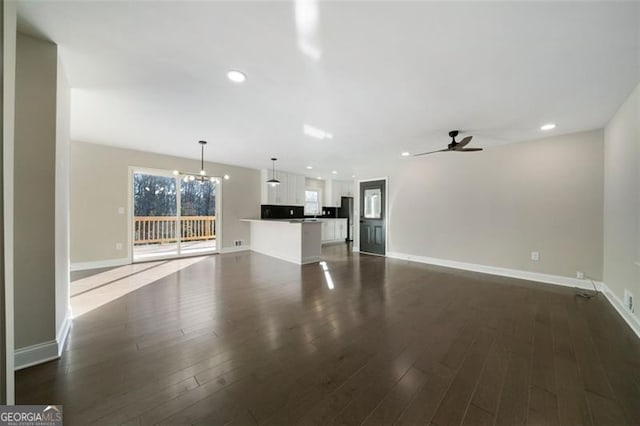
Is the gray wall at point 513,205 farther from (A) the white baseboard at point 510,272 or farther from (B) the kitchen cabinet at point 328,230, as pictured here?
(B) the kitchen cabinet at point 328,230

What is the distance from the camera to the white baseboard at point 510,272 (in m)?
3.57

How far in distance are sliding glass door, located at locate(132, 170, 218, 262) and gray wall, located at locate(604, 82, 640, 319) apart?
6340 millimetres

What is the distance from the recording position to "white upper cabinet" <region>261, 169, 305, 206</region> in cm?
702

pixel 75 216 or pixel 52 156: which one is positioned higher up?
pixel 52 156

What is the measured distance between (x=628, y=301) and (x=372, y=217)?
4.35 meters

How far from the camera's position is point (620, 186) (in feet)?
9.00

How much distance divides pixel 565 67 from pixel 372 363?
297cm

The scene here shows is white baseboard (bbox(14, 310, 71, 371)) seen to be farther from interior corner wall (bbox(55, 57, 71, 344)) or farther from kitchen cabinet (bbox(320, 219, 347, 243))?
kitchen cabinet (bbox(320, 219, 347, 243))

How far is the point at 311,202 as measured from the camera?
8.40 metres

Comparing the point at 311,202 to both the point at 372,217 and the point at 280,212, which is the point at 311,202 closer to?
the point at 280,212

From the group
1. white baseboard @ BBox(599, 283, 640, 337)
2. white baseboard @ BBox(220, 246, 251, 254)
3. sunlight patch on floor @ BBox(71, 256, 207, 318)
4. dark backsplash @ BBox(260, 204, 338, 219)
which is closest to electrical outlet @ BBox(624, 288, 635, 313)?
white baseboard @ BBox(599, 283, 640, 337)

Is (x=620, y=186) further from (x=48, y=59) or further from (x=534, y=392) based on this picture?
(x=48, y=59)

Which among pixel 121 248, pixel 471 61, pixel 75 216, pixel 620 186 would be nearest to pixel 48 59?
pixel 471 61

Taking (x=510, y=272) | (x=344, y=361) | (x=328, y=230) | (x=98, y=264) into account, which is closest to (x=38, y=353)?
(x=344, y=361)
